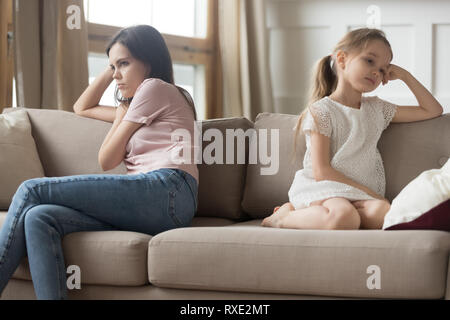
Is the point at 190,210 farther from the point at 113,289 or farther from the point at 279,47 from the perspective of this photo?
the point at 279,47

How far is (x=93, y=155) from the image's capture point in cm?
232

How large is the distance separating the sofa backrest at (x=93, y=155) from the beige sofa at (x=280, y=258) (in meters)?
0.09

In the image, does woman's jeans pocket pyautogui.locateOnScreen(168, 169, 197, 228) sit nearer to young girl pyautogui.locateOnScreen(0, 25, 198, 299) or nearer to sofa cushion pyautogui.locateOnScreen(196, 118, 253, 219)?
young girl pyautogui.locateOnScreen(0, 25, 198, 299)

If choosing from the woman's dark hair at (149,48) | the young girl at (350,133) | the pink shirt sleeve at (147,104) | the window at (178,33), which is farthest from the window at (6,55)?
the young girl at (350,133)

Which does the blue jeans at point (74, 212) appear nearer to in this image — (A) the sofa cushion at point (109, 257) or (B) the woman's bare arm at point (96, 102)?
(A) the sofa cushion at point (109, 257)

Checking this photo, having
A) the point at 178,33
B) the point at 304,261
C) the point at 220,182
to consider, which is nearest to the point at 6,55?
the point at 178,33

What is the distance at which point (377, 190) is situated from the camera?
6.79 feet

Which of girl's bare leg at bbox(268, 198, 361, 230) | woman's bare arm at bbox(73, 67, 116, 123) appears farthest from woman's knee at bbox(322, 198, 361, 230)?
woman's bare arm at bbox(73, 67, 116, 123)

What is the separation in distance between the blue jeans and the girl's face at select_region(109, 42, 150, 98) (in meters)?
0.36

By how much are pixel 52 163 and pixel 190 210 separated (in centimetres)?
64

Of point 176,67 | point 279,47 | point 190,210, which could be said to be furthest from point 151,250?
point 279,47
